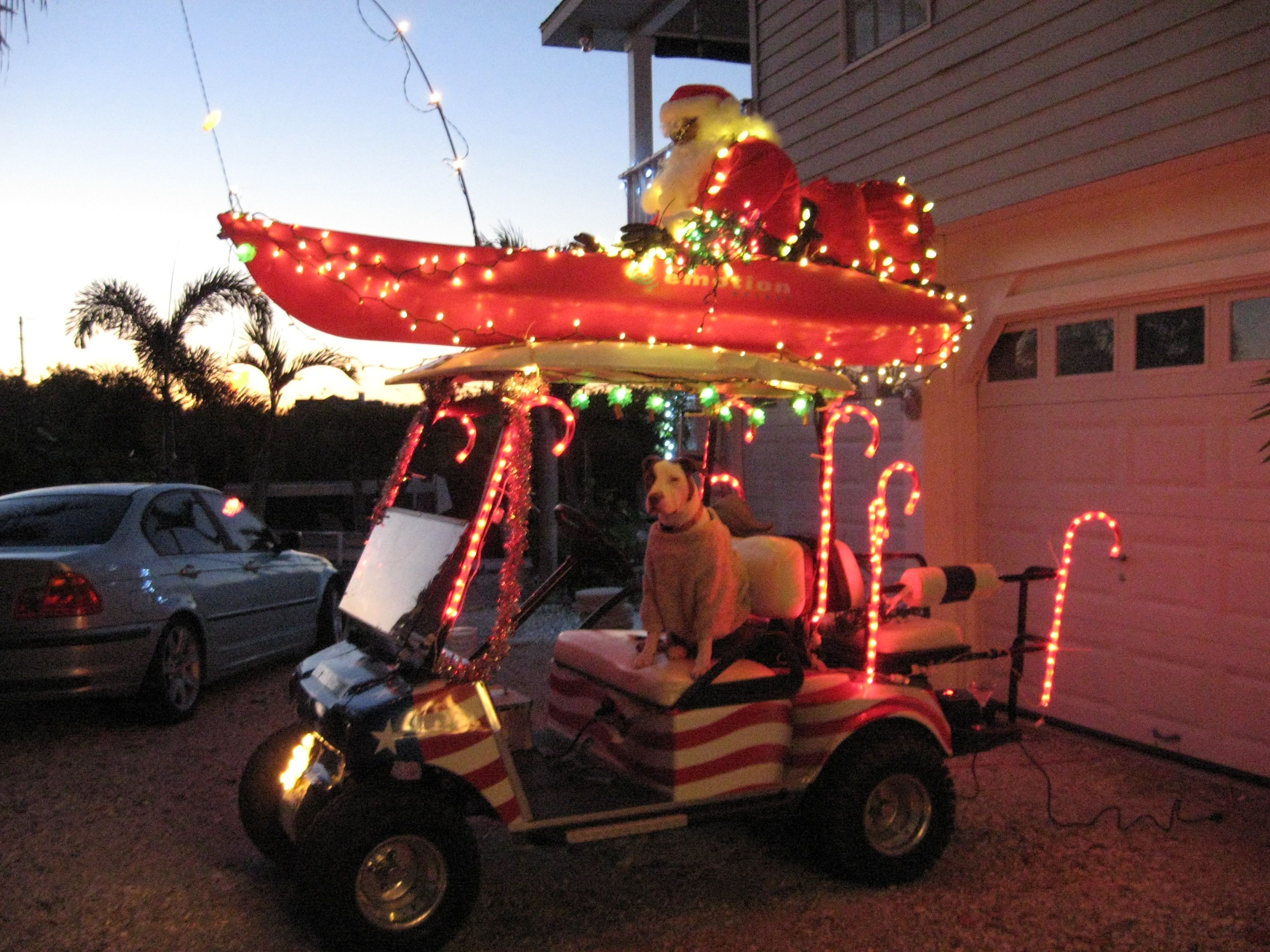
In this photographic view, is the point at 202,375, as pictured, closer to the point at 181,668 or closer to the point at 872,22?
the point at 181,668

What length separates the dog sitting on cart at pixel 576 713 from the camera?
Result: 11.0ft

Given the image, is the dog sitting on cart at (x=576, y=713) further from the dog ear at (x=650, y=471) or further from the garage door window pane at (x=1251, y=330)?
the garage door window pane at (x=1251, y=330)

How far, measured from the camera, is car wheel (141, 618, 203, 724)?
600 cm

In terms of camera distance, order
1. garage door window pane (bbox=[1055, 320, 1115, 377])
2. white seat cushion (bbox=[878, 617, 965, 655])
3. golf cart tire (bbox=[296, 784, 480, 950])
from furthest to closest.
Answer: garage door window pane (bbox=[1055, 320, 1115, 377]) < white seat cushion (bbox=[878, 617, 965, 655]) < golf cart tire (bbox=[296, 784, 480, 950])

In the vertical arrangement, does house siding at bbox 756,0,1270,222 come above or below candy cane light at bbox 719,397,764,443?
above

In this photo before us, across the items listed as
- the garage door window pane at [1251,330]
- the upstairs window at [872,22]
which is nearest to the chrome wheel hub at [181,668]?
the upstairs window at [872,22]

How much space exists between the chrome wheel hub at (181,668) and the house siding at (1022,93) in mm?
5262

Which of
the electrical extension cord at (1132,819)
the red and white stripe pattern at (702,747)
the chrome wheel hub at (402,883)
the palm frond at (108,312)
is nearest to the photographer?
the chrome wheel hub at (402,883)

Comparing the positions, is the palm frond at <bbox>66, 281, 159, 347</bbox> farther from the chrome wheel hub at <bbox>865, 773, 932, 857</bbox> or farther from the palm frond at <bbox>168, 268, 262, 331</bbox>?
the chrome wheel hub at <bbox>865, 773, 932, 857</bbox>

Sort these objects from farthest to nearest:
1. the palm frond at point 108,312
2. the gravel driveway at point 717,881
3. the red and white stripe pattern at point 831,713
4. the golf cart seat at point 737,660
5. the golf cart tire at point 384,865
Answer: the palm frond at point 108,312, the red and white stripe pattern at point 831,713, the golf cart seat at point 737,660, the gravel driveway at point 717,881, the golf cart tire at point 384,865

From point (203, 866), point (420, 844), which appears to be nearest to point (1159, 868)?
point (420, 844)

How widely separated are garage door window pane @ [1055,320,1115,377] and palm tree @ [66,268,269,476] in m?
9.17

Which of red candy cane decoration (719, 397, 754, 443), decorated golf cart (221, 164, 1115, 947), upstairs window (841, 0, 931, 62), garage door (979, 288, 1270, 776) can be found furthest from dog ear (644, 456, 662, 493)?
upstairs window (841, 0, 931, 62)

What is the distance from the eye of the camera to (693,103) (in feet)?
13.6
